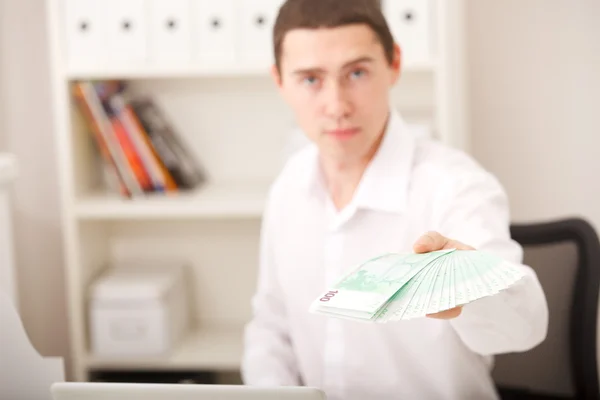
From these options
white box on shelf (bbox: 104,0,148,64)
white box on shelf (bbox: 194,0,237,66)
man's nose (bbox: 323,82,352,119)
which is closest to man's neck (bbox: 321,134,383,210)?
man's nose (bbox: 323,82,352,119)

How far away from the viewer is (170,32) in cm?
205

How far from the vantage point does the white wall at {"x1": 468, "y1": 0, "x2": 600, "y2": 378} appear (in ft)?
7.24

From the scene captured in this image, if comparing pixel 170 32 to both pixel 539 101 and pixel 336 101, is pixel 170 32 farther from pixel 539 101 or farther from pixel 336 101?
pixel 539 101

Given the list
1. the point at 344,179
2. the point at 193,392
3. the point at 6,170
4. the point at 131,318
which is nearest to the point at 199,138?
the point at 131,318

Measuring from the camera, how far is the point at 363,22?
1.32m

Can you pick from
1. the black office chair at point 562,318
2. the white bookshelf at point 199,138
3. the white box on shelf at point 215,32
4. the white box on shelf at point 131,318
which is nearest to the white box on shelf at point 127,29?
the white bookshelf at point 199,138

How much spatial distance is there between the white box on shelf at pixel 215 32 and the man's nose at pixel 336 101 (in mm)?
775

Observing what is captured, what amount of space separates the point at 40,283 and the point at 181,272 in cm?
45

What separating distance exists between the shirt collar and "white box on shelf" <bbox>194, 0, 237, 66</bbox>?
0.69m

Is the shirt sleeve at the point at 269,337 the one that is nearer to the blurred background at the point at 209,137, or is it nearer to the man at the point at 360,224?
the man at the point at 360,224

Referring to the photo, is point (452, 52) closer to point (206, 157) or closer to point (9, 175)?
point (206, 157)

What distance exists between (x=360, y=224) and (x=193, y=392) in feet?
2.32

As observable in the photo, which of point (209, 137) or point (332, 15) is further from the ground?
point (332, 15)

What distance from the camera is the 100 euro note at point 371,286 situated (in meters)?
0.88
